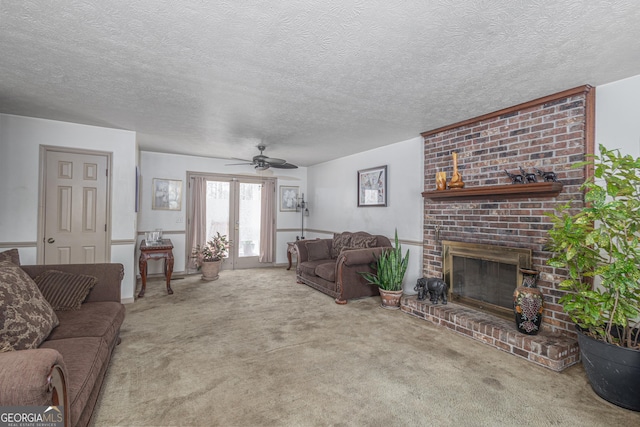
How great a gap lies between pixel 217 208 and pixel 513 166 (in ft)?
17.4

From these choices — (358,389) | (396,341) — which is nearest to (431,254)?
(396,341)

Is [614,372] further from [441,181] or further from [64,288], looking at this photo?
[64,288]

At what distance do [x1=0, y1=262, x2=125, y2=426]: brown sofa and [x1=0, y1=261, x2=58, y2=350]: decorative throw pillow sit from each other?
0.8 inches

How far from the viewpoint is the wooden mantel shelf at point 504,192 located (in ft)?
9.24

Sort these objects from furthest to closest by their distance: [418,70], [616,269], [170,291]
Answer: [170,291], [418,70], [616,269]

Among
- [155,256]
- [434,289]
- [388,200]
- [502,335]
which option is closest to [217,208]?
[155,256]

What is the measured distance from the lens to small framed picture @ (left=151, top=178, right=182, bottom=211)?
19.1 ft

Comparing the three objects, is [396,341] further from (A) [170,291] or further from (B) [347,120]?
(A) [170,291]

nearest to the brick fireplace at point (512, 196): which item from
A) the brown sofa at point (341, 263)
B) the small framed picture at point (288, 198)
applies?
the brown sofa at point (341, 263)

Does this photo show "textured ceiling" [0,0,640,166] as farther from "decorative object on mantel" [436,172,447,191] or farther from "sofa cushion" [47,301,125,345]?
"sofa cushion" [47,301,125,345]

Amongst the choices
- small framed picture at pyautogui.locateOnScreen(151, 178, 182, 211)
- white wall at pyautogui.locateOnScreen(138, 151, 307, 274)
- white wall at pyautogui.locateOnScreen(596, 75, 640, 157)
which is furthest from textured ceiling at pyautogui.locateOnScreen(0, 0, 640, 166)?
small framed picture at pyautogui.locateOnScreen(151, 178, 182, 211)

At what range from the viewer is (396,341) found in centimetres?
300

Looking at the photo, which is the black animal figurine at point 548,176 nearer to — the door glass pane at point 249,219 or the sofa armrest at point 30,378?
the sofa armrest at point 30,378

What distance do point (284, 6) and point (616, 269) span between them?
258cm
